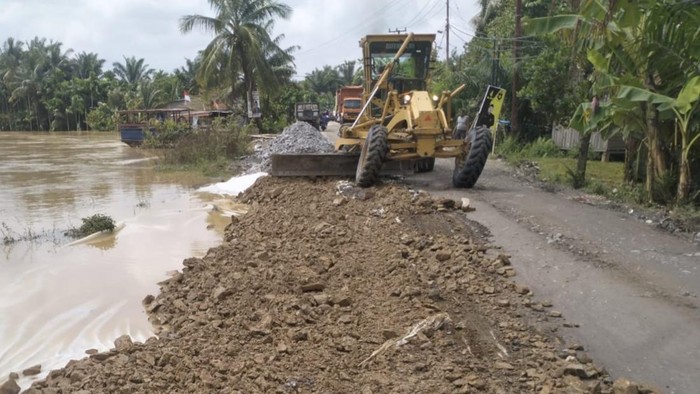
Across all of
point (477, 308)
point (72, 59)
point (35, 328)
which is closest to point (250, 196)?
point (35, 328)

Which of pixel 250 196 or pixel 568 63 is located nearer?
pixel 250 196

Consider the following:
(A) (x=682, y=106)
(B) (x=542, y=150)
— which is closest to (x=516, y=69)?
(B) (x=542, y=150)

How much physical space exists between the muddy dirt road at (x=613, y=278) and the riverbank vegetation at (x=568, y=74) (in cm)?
184

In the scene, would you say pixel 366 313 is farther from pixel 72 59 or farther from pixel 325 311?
pixel 72 59

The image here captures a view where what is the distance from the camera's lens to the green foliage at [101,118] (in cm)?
6538

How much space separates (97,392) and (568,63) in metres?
15.8

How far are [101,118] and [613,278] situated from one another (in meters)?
68.1

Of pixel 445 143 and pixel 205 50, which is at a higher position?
pixel 205 50

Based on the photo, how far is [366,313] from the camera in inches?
204

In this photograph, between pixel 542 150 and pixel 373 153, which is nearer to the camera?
pixel 373 153

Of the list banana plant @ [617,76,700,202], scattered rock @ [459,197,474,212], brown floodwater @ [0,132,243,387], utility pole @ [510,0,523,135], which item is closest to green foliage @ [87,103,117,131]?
brown floodwater @ [0,132,243,387]

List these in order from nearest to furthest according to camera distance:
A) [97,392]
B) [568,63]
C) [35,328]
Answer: [97,392] < [35,328] < [568,63]

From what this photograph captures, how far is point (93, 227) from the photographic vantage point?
11.2m

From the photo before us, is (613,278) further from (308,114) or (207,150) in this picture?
(308,114)
